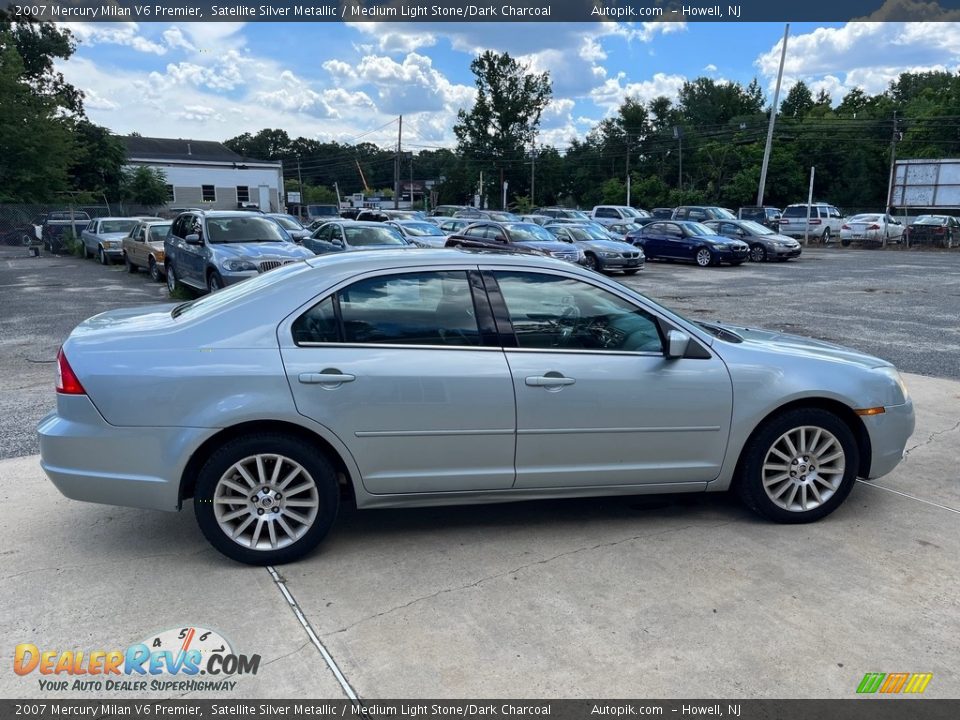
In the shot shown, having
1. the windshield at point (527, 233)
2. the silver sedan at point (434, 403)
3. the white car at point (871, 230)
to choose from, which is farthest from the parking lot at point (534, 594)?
the white car at point (871, 230)

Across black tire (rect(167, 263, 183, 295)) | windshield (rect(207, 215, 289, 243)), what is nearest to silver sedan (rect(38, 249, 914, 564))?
windshield (rect(207, 215, 289, 243))

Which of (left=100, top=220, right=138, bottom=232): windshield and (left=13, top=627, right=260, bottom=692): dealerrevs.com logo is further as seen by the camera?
(left=100, top=220, right=138, bottom=232): windshield

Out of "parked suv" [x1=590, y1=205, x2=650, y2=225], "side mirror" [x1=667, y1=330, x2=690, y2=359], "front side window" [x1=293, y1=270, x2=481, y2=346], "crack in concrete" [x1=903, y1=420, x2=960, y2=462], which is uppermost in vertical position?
"parked suv" [x1=590, y1=205, x2=650, y2=225]

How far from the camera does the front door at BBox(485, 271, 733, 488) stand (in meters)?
3.89

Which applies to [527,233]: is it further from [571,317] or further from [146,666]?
[146,666]

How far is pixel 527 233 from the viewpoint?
19844mm

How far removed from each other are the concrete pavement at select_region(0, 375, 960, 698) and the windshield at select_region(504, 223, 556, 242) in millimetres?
15334

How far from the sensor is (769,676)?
2914 mm

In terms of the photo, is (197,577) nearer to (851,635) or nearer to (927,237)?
(851,635)

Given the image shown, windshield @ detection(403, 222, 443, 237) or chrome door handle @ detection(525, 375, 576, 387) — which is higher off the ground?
windshield @ detection(403, 222, 443, 237)

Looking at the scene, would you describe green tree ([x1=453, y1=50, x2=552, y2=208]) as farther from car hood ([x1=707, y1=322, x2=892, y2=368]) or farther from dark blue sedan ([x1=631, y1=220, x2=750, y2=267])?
car hood ([x1=707, y1=322, x2=892, y2=368])

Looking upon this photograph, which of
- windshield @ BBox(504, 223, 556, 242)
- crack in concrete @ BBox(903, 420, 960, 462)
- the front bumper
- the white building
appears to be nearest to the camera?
the front bumper
